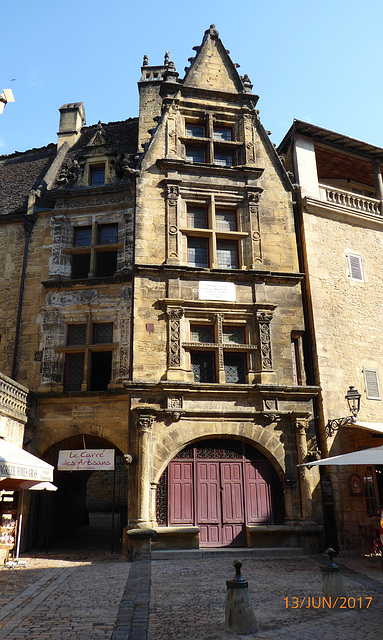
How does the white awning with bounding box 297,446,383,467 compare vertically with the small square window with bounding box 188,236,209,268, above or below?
below

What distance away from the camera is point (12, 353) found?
14117mm

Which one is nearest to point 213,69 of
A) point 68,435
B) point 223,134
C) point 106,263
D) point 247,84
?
point 247,84

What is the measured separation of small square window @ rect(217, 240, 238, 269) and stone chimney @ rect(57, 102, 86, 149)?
308 inches

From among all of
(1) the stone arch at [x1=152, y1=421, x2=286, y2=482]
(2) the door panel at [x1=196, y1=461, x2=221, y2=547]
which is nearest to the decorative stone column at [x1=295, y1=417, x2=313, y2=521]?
(1) the stone arch at [x1=152, y1=421, x2=286, y2=482]

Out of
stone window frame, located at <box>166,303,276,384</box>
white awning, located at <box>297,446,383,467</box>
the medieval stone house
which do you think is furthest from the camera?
stone window frame, located at <box>166,303,276,384</box>

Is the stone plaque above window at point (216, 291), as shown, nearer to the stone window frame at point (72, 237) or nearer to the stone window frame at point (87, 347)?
the stone window frame at point (72, 237)

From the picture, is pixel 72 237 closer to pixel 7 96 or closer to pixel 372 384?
pixel 7 96

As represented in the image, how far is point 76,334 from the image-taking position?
46.4ft

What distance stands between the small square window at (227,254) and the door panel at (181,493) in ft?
18.5

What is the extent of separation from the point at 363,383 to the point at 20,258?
35.2 feet

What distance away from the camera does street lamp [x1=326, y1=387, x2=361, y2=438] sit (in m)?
12.4

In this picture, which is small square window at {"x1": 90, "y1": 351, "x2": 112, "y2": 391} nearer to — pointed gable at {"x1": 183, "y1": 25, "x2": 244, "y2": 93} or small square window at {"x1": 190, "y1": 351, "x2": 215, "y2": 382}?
small square window at {"x1": 190, "y1": 351, "x2": 215, "y2": 382}

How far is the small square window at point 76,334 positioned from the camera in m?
14.1
